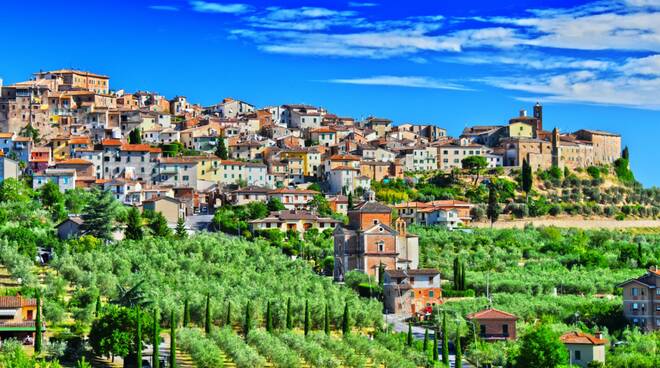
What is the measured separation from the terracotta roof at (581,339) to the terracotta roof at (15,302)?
74.0ft

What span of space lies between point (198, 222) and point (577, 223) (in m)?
36.6

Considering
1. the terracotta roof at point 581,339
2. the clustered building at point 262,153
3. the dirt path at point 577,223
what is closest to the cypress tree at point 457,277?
the clustered building at point 262,153

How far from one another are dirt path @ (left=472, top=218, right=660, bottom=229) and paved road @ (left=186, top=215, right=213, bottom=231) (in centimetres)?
2254

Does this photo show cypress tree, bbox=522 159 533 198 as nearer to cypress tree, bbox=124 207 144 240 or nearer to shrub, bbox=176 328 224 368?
cypress tree, bbox=124 207 144 240

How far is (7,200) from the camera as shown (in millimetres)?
77250

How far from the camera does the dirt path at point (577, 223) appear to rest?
318ft

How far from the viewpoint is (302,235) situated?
81.4m

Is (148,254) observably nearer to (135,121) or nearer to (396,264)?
(396,264)

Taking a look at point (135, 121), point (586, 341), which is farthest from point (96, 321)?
point (135, 121)

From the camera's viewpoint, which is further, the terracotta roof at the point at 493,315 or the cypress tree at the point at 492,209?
the cypress tree at the point at 492,209

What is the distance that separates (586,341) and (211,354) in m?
16.5

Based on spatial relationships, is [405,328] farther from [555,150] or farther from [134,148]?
[555,150]

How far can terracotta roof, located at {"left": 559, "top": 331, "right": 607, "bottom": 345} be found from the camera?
4969 centimetres

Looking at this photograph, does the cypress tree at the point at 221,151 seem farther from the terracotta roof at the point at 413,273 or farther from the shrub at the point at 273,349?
the shrub at the point at 273,349
